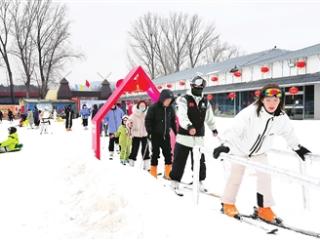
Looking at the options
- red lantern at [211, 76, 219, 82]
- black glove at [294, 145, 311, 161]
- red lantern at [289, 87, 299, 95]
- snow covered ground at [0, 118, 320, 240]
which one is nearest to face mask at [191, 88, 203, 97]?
snow covered ground at [0, 118, 320, 240]

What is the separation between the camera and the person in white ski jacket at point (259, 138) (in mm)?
3568

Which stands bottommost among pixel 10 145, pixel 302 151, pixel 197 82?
pixel 10 145

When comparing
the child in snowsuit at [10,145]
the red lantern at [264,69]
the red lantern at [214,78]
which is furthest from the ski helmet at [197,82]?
the red lantern at [214,78]

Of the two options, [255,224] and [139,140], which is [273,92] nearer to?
[255,224]

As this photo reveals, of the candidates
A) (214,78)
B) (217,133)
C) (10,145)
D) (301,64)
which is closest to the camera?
(217,133)

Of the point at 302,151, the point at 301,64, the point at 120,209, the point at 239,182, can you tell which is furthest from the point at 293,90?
the point at 120,209

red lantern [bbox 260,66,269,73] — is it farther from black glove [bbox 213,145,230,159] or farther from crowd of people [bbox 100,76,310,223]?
black glove [bbox 213,145,230,159]

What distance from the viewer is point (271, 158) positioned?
7.82 metres

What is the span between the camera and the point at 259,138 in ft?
12.0

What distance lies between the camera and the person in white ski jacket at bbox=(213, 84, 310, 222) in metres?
3.57

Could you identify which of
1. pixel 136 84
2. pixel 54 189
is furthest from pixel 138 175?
pixel 136 84

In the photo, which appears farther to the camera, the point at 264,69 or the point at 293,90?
the point at 264,69

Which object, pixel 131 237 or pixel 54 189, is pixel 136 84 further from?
pixel 131 237

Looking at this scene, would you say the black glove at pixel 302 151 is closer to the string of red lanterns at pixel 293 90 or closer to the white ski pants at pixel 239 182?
the white ski pants at pixel 239 182
